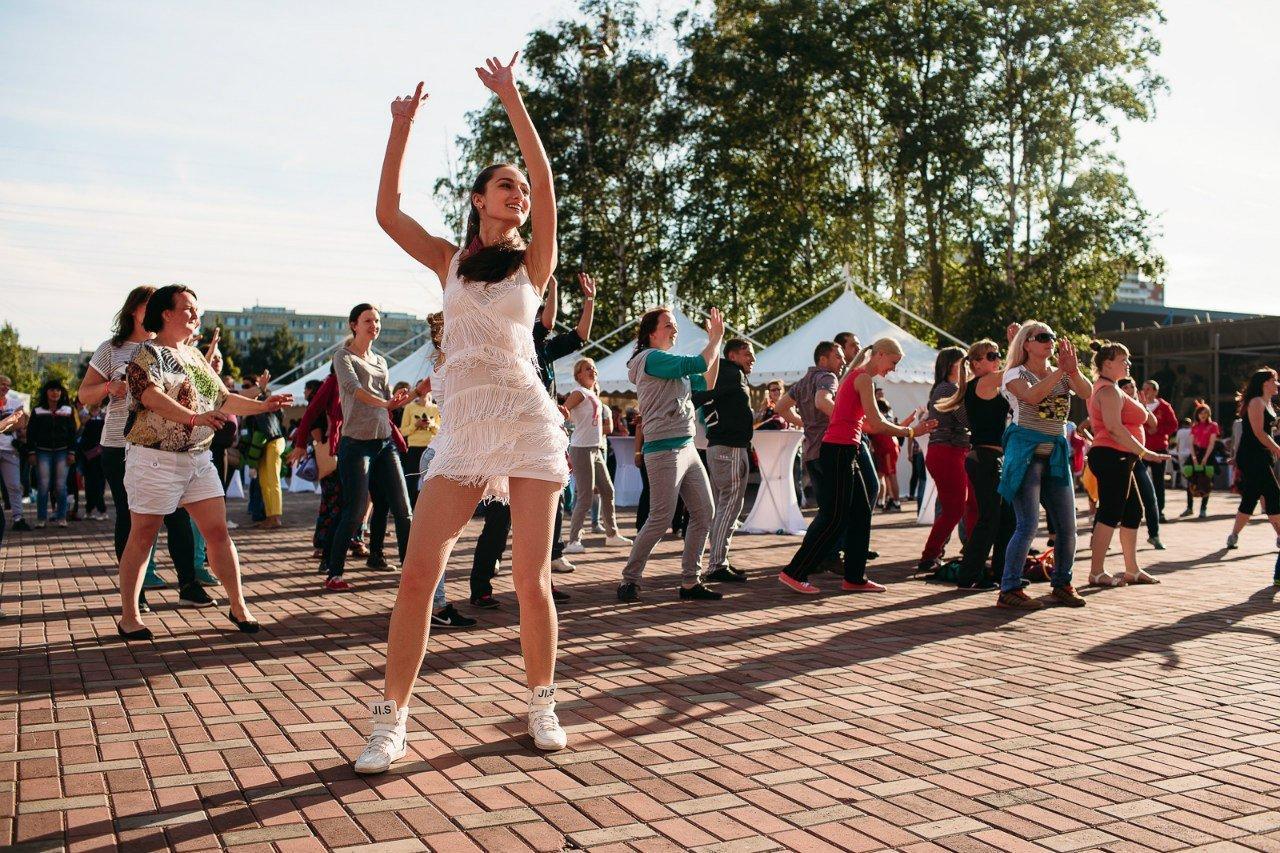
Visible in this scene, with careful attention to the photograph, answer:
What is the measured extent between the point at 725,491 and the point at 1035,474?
7.85 feet

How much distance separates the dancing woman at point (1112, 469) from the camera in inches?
355

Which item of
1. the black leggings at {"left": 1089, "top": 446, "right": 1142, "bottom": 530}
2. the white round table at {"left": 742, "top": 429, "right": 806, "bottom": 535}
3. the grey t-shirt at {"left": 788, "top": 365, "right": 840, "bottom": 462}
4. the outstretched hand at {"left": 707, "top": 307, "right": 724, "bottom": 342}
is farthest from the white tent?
the outstretched hand at {"left": 707, "top": 307, "right": 724, "bottom": 342}

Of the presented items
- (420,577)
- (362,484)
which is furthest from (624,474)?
(420,577)

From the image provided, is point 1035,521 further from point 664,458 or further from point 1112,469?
point 664,458

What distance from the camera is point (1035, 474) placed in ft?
26.6

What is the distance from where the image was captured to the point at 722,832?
3.45 meters

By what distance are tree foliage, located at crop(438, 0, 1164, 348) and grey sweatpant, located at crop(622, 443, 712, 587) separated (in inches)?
Answer: 885

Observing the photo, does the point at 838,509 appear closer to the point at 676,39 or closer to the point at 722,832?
the point at 722,832

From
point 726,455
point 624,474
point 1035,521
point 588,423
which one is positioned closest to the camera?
point 1035,521

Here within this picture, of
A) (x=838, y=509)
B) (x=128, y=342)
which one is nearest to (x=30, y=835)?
(x=128, y=342)

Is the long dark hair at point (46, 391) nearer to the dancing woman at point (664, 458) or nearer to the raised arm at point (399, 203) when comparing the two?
the dancing woman at point (664, 458)

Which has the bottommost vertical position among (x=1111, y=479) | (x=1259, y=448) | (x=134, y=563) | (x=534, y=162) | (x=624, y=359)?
(x=134, y=563)

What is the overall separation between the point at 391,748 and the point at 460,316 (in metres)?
1.46

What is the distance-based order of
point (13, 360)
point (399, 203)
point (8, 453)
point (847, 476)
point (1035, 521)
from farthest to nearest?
point (13, 360) < point (8, 453) < point (847, 476) < point (1035, 521) < point (399, 203)
